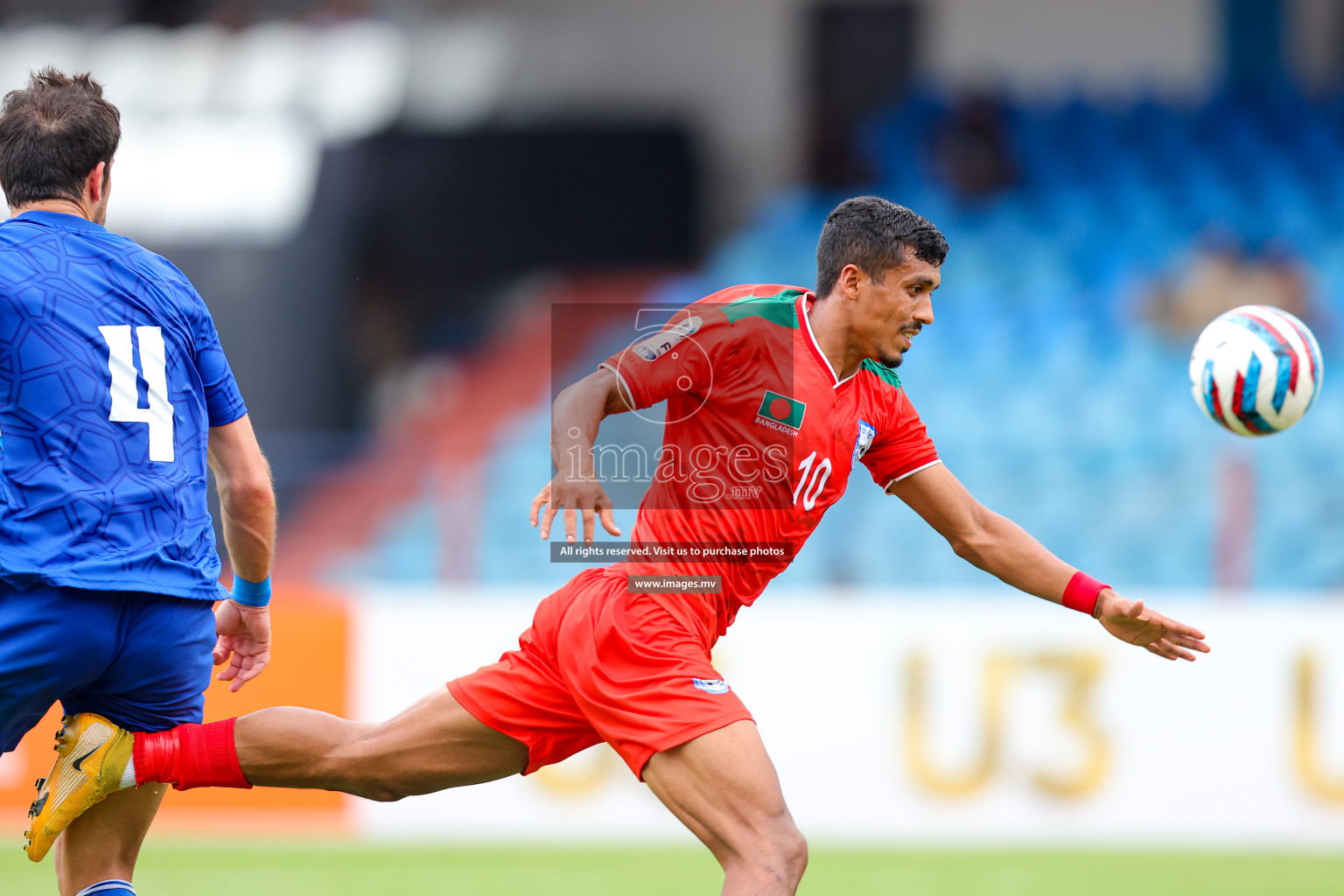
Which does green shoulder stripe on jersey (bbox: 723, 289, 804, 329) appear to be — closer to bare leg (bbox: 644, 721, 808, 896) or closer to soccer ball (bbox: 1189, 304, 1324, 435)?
bare leg (bbox: 644, 721, 808, 896)

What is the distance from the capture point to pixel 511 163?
15656mm

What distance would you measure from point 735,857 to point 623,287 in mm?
11211

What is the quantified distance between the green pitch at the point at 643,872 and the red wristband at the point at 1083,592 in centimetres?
267

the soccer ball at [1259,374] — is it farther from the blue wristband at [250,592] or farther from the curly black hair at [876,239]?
the blue wristband at [250,592]

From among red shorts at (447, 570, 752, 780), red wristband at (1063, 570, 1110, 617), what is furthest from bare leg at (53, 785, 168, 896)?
red wristband at (1063, 570, 1110, 617)

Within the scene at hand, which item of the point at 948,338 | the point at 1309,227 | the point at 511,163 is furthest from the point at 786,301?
the point at 511,163

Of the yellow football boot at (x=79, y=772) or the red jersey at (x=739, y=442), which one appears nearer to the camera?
the yellow football boot at (x=79, y=772)

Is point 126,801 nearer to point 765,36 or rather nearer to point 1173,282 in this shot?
point 1173,282

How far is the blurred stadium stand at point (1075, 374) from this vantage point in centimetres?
937

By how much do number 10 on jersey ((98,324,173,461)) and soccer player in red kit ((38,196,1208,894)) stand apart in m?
0.85

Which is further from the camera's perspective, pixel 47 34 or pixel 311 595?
pixel 47 34

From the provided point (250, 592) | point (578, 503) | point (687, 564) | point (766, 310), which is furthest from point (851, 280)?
point (250, 592)

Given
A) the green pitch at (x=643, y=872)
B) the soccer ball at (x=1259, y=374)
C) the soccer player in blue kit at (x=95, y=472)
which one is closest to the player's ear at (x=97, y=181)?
the soccer player in blue kit at (x=95, y=472)

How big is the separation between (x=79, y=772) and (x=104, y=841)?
333 mm
